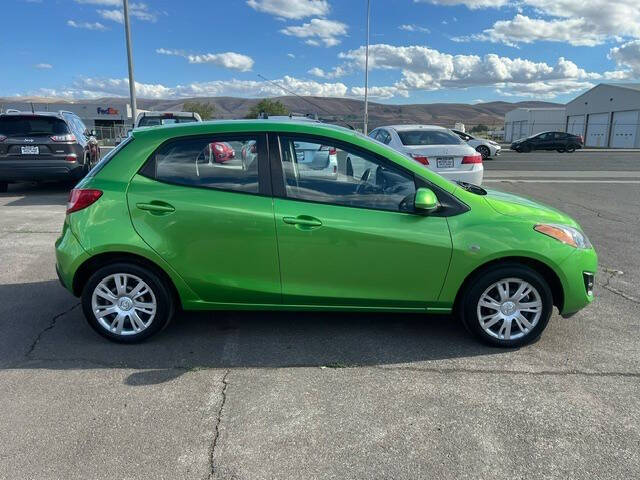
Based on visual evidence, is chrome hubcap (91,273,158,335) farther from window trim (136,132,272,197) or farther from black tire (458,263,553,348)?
black tire (458,263,553,348)

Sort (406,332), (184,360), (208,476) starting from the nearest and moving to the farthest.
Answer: (208,476), (184,360), (406,332)

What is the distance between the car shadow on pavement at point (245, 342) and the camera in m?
3.62

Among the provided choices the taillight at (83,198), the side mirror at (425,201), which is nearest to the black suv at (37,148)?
the taillight at (83,198)

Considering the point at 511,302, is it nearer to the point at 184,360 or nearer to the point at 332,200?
the point at 332,200

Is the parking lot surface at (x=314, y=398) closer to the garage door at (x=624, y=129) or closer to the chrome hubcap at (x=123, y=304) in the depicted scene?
the chrome hubcap at (x=123, y=304)

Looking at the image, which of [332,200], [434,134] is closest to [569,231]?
[332,200]

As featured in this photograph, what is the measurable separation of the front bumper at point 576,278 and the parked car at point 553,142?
114ft

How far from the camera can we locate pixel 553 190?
13312 mm

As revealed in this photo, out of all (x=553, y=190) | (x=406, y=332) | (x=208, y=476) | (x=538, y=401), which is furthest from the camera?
(x=553, y=190)

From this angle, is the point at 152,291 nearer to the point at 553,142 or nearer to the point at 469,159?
the point at 469,159

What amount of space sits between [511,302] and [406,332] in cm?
87

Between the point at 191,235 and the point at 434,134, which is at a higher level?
the point at 434,134

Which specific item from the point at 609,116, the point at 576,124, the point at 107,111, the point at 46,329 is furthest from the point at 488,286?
the point at 107,111

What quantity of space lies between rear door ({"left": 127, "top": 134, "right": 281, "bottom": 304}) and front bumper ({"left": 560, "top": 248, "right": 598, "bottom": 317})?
215 centimetres
